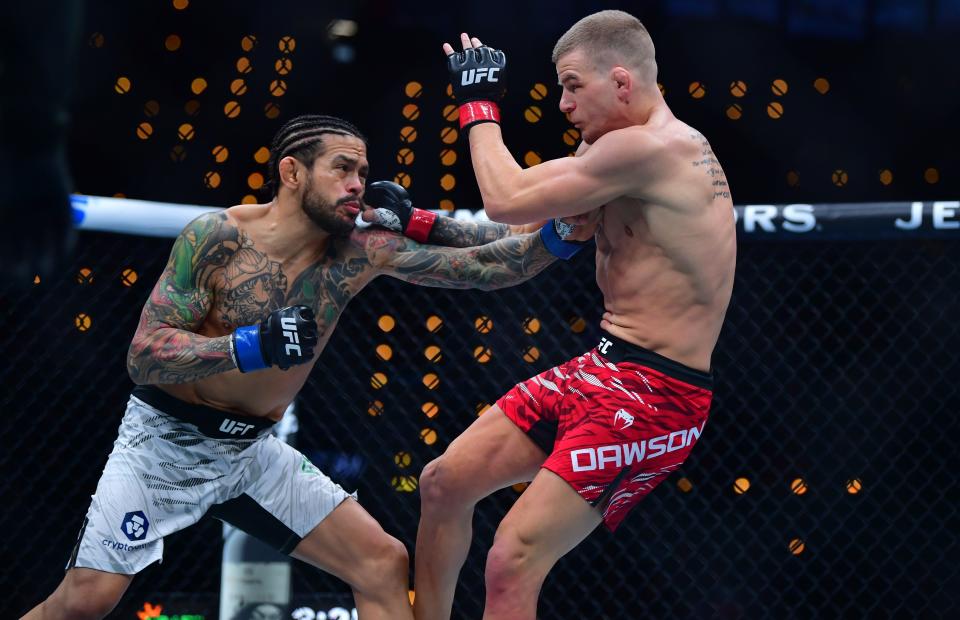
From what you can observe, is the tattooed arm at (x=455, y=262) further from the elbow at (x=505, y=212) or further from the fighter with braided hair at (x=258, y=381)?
the elbow at (x=505, y=212)

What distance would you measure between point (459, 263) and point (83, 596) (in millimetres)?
1094

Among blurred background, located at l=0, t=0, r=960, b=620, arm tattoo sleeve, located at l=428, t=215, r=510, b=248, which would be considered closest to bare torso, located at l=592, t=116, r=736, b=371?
arm tattoo sleeve, located at l=428, t=215, r=510, b=248

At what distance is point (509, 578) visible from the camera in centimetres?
209

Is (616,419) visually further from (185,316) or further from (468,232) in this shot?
(185,316)

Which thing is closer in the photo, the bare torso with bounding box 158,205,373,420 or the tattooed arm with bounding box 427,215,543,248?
the bare torso with bounding box 158,205,373,420

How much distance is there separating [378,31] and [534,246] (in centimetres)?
156

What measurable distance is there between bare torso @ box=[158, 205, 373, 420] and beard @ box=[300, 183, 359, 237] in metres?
0.06

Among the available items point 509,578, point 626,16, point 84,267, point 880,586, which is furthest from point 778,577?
point 84,267

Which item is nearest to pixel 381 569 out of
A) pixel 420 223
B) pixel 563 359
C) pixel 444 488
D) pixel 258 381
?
pixel 444 488

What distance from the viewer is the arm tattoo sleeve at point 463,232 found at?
8.89 feet

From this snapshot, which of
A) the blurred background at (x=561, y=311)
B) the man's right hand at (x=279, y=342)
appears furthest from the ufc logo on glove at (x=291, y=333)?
the blurred background at (x=561, y=311)

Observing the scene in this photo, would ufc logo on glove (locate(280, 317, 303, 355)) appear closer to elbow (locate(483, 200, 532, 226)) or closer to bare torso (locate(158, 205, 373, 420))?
bare torso (locate(158, 205, 373, 420))

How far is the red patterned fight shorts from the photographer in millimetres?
2125

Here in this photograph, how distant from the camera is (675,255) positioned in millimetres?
2152
